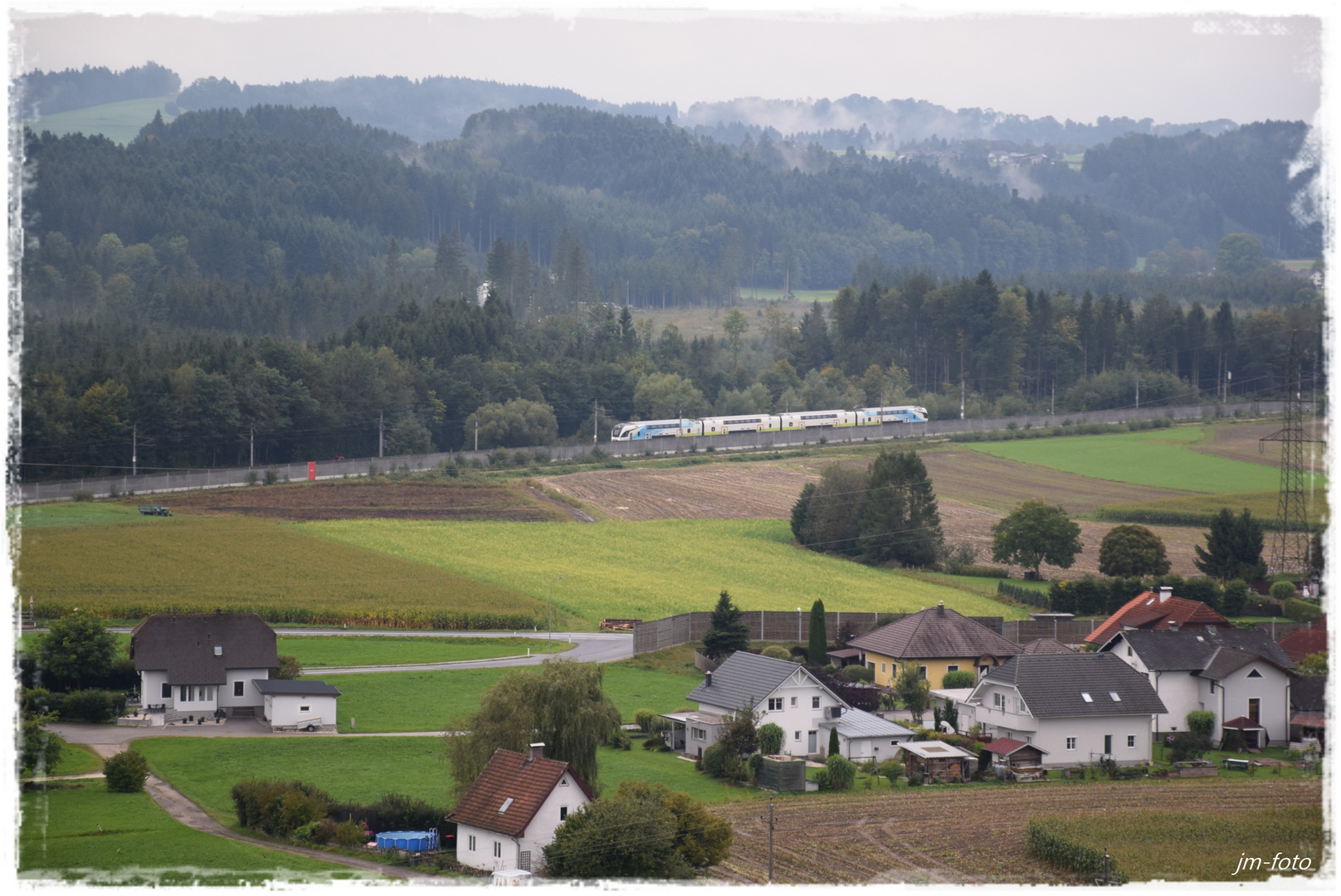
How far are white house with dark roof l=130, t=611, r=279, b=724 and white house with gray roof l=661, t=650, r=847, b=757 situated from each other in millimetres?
13997

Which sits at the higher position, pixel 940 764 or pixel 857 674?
pixel 857 674

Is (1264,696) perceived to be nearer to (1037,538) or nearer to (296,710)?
(1037,538)

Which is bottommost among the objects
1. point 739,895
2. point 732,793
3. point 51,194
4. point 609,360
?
point 732,793

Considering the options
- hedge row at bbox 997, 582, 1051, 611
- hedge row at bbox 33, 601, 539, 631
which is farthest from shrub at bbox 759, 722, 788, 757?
hedge row at bbox 997, 582, 1051, 611

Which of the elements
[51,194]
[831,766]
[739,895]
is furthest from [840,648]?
[51,194]

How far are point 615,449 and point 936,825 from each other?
78.1 m

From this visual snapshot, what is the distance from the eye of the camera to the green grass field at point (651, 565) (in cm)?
6712

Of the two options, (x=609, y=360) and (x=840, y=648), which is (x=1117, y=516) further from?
(x=609, y=360)

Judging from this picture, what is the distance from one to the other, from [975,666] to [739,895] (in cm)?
3309

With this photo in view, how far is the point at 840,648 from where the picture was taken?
58406 millimetres

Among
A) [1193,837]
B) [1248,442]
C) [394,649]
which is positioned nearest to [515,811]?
[1193,837]

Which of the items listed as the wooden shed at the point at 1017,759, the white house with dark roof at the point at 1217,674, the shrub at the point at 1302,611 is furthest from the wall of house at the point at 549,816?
the shrub at the point at 1302,611

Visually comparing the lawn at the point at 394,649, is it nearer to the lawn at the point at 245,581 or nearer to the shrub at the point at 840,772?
the lawn at the point at 245,581

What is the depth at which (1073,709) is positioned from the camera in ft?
145
